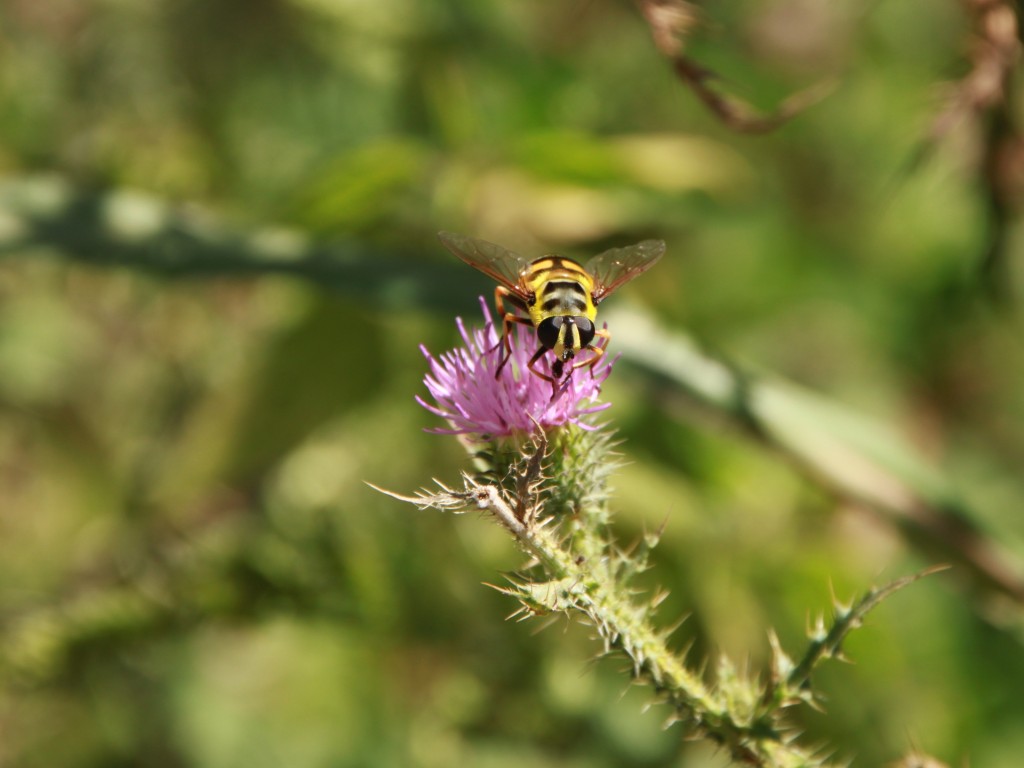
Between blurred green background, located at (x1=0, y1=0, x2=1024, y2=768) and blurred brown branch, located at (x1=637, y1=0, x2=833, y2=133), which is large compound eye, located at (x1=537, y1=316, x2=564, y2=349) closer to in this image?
blurred brown branch, located at (x1=637, y1=0, x2=833, y2=133)

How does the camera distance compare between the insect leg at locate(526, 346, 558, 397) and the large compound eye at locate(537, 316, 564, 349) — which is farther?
the large compound eye at locate(537, 316, 564, 349)

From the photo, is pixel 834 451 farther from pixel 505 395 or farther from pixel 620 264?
pixel 505 395

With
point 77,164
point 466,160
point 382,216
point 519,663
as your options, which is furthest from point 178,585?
point 77,164

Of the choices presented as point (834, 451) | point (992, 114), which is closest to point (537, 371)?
point (834, 451)

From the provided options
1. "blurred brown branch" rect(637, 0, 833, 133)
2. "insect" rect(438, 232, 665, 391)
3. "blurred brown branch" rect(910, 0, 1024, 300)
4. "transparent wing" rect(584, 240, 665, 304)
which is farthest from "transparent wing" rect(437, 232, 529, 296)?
"blurred brown branch" rect(910, 0, 1024, 300)

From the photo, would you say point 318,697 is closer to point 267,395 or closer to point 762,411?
point 267,395
